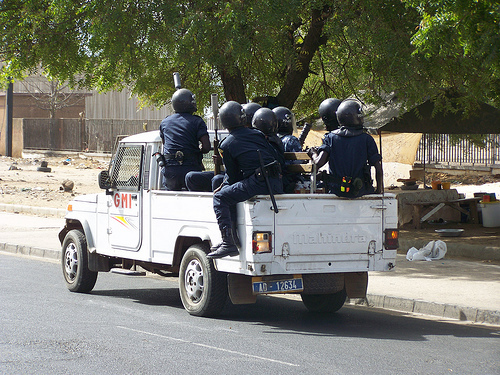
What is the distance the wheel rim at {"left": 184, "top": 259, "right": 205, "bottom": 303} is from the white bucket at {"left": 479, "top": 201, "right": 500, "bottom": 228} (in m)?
8.96

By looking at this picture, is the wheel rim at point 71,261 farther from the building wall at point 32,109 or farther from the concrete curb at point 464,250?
the building wall at point 32,109

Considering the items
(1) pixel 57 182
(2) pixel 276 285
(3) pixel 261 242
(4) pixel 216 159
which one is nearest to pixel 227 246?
(3) pixel 261 242

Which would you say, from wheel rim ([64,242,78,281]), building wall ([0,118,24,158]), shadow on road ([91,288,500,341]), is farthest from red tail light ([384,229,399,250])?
building wall ([0,118,24,158])

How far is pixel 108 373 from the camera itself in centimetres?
587

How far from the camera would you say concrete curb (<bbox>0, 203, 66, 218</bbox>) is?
1961cm

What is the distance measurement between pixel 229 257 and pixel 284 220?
2.24 feet

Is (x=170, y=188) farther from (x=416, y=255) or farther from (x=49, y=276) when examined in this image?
(x=416, y=255)

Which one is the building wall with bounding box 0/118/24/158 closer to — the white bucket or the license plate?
the white bucket

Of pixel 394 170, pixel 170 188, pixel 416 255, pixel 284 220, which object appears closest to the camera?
pixel 284 220

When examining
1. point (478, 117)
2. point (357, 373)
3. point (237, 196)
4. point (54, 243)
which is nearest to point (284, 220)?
point (237, 196)

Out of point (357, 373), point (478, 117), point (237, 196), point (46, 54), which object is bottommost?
point (357, 373)

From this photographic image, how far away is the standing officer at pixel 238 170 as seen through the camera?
7453 mm

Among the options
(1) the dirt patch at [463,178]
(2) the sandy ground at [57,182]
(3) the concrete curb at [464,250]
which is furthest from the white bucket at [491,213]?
(1) the dirt patch at [463,178]

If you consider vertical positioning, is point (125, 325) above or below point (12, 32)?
below
